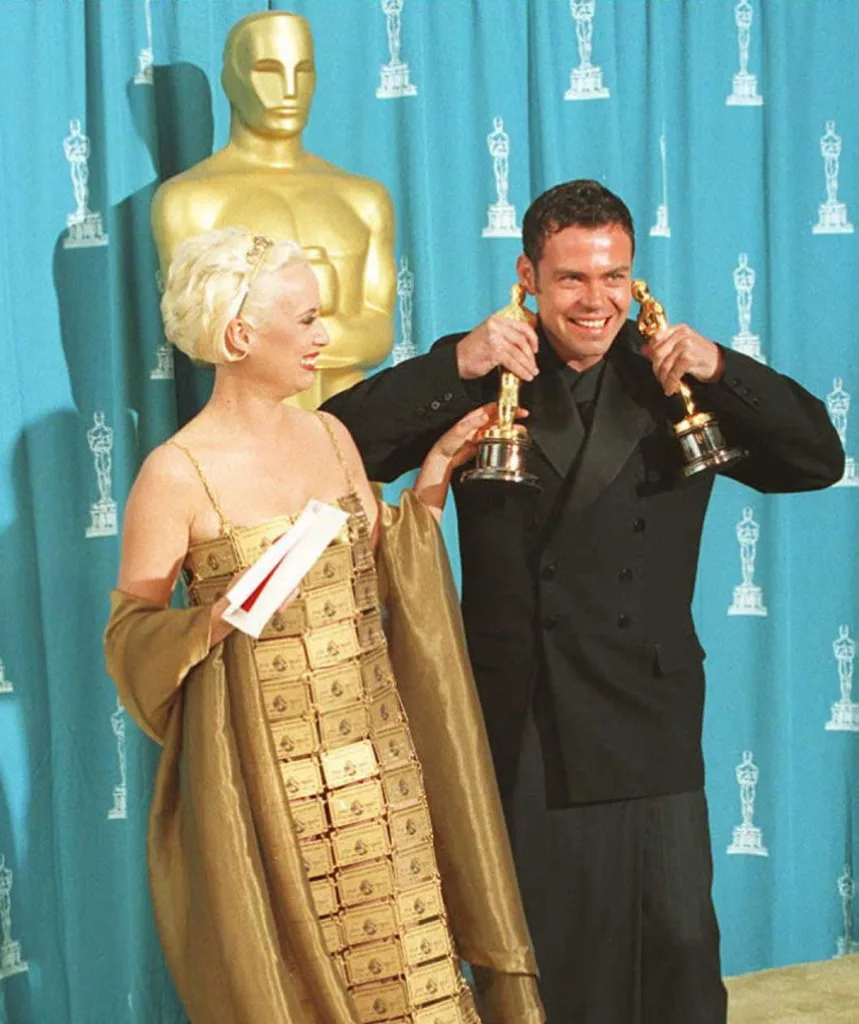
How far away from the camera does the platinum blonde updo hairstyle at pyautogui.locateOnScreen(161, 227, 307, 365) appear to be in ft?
7.61

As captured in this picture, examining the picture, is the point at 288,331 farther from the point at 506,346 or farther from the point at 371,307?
the point at 371,307

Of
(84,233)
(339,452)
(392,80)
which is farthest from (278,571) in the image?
(392,80)

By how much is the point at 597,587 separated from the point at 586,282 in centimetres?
47

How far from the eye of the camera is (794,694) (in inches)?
163

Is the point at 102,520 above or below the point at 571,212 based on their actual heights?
below

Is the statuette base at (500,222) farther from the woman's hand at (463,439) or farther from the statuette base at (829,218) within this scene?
the woman's hand at (463,439)

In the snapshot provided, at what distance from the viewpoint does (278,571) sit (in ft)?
7.13

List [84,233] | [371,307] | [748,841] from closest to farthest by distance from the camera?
[371,307] → [84,233] → [748,841]

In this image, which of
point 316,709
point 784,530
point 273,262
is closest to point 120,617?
point 316,709

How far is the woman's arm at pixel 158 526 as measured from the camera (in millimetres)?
2289

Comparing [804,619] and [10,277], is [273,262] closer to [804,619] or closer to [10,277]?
[10,277]

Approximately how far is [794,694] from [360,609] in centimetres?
206

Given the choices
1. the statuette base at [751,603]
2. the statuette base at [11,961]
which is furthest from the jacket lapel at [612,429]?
the statuette base at [11,961]

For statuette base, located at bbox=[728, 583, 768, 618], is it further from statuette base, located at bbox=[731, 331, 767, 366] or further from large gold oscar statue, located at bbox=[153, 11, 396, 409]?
large gold oscar statue, located at bbox=[153, 11, 396, 409]
